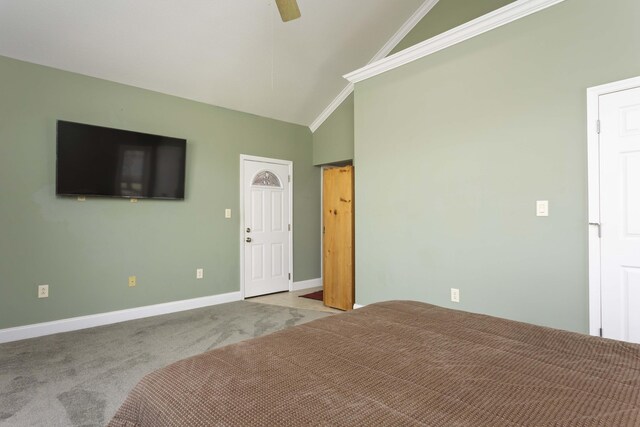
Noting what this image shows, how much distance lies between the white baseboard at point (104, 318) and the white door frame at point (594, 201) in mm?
3825

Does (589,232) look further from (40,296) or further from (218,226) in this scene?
(40,296)

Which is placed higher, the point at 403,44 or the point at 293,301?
the point at 403,44

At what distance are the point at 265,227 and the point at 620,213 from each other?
3.91 m

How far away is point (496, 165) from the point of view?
2727mm

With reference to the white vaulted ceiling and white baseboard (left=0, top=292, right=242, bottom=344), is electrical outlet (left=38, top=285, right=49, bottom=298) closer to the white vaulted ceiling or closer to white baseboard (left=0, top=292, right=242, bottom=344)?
white baseboard (left=0, top=292, right=242, bottom=344)

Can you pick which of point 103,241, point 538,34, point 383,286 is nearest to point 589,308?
point 383,286

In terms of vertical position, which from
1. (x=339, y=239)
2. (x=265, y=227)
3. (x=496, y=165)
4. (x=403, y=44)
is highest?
(x=403, y=44)

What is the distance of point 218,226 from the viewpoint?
14.5 feet

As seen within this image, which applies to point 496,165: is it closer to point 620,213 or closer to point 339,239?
point 620,213

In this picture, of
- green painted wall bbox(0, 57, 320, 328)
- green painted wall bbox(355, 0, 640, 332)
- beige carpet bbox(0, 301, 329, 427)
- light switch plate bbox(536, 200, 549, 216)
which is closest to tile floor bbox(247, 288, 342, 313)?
beige carpet bbox(0, 301, 329, 427)

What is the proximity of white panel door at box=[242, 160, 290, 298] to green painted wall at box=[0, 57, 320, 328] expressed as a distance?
0.59 feet

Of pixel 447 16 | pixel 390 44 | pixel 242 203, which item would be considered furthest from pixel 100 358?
pixel 447 16

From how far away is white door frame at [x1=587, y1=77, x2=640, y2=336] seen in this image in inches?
88.0

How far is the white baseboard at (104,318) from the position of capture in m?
3.05
